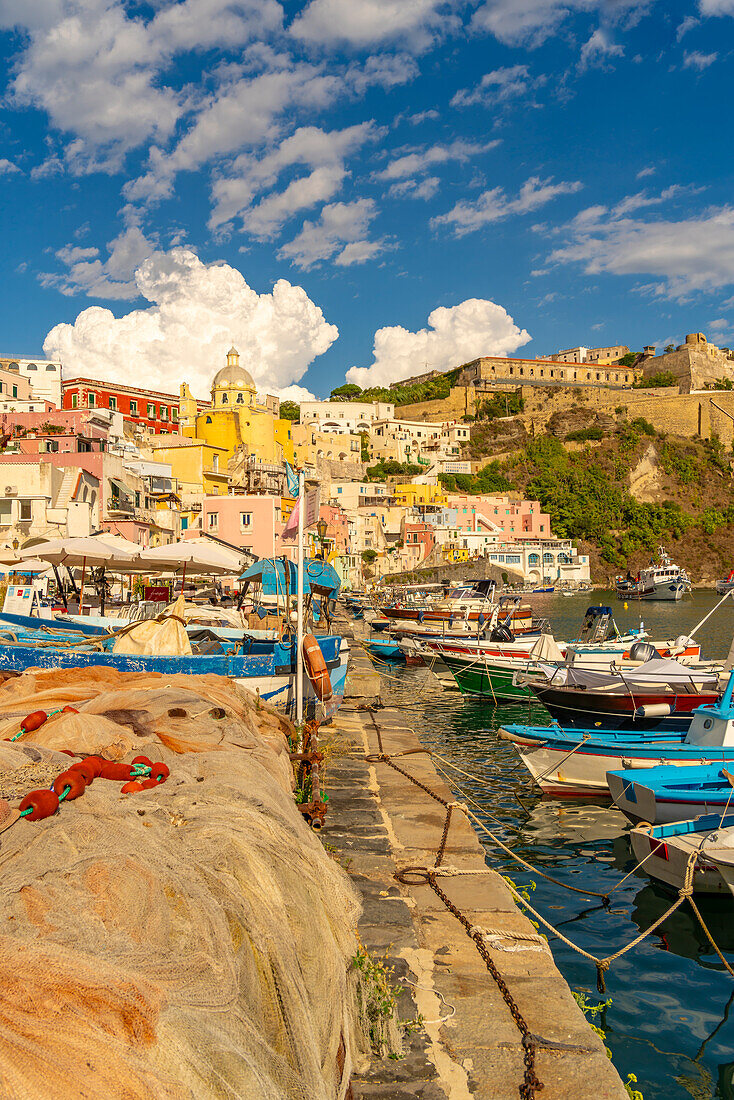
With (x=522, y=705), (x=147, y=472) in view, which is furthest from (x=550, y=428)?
(x=522, y=705)

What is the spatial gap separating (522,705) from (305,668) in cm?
1107

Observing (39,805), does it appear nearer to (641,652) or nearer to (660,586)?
(641,652)

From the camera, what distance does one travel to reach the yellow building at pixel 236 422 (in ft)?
200

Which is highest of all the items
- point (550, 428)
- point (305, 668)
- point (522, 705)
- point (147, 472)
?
point (550, 428)

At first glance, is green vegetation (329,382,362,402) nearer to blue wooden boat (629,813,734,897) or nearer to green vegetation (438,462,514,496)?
green vegetation (438,462,514,496)

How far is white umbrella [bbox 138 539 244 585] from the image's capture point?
54.4ft

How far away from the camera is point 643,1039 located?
586cm

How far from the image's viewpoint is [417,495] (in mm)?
86250

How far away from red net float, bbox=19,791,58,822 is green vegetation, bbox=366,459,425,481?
90082 mm

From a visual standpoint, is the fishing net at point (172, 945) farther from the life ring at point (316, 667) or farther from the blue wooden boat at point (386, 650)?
the blue wooden boat at point (386, 650)

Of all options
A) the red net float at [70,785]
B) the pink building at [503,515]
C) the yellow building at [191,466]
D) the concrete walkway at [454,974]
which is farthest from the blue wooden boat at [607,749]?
the pink building at [503,515]

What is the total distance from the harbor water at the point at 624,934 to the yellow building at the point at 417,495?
2780 inches

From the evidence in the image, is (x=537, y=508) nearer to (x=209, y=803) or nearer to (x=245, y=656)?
(x=245, y=656)

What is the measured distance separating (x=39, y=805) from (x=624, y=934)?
6.53 metres
